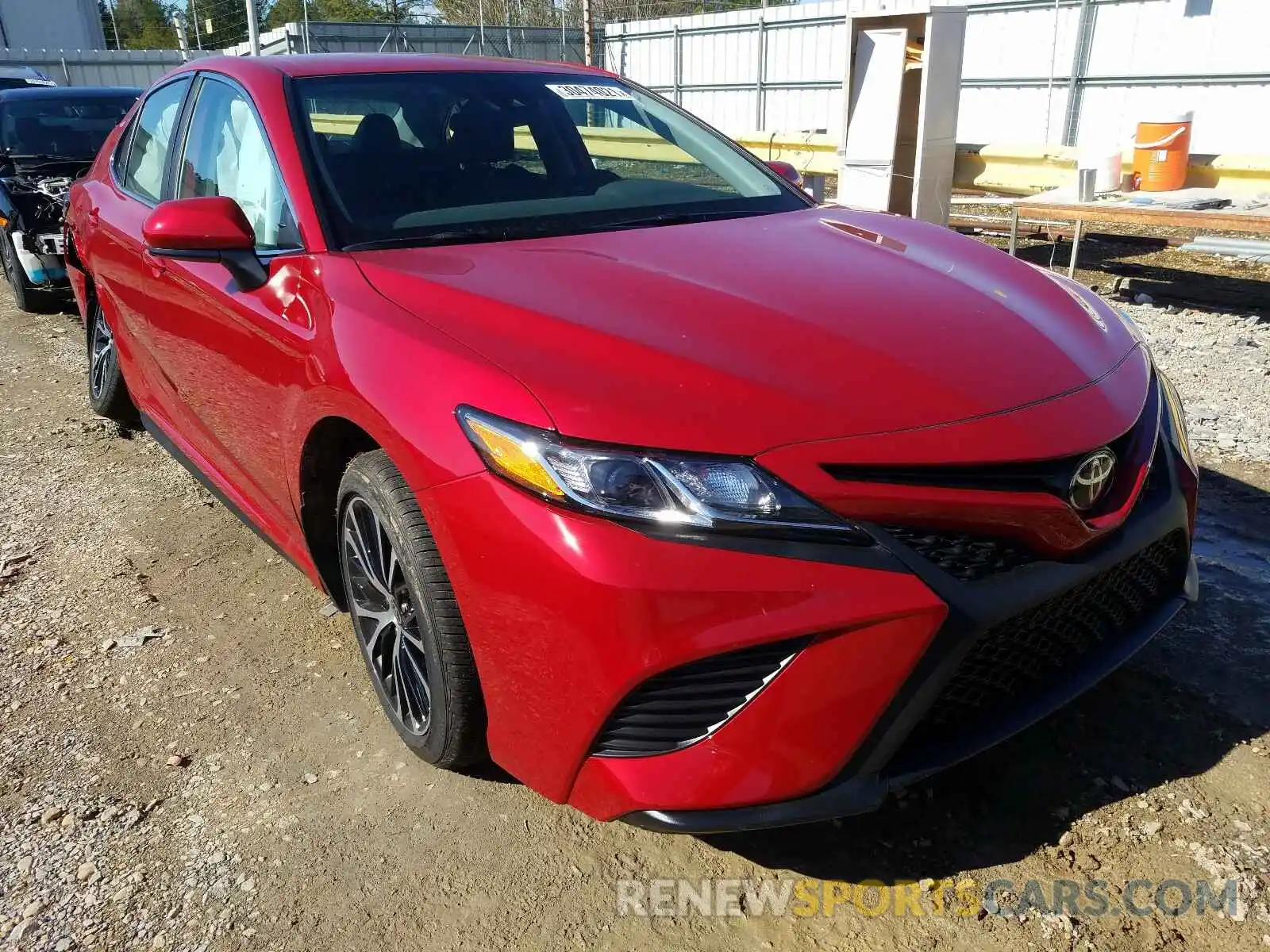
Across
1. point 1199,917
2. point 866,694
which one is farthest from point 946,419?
point 1199,917

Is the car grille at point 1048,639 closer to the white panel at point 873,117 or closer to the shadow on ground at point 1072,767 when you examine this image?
the shadow on ground at point 1072,767

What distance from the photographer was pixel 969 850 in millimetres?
2162

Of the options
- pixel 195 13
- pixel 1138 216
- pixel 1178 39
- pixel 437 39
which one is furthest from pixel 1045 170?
pixel 195 13

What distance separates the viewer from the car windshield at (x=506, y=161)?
8.92 ft

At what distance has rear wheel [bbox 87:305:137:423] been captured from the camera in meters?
4.66

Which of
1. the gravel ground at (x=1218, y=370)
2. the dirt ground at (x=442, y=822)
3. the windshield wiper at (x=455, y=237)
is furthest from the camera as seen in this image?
the gravel ground at (x=1218, y=370)

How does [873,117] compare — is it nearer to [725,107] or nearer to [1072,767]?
[1072,767]

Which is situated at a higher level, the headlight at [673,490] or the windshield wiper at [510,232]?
the windshield wiper at [510,232]

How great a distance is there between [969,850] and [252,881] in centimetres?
153

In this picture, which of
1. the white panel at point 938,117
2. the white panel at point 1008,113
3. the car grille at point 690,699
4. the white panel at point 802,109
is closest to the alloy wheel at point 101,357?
the car grille at point 690,699

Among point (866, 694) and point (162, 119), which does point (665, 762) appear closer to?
point (866, 694)

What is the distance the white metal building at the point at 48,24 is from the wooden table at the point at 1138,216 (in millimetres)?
45598

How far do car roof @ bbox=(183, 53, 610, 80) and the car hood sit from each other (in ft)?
3.23

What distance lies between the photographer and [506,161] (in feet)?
10.0
